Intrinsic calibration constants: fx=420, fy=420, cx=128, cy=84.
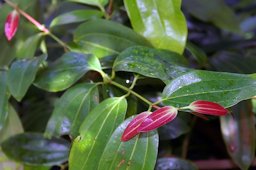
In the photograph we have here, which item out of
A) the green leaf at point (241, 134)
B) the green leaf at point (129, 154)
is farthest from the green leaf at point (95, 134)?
the green leaf at point (241, 134)

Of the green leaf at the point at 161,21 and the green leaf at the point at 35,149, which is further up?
the green leaf at the point at 161,21

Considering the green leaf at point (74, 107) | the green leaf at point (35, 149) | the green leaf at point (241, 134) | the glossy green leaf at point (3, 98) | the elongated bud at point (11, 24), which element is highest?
the elongated bud at point (11, 24)

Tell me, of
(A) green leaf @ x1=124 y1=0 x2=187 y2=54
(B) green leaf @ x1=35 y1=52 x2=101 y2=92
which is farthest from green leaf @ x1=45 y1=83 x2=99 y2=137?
(A) green leaf @ x1=124 y1=0 x2=187 y2=54

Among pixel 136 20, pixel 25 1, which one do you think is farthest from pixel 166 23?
pixel 25 1

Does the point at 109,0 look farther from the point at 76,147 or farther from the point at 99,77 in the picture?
the point at 76,147

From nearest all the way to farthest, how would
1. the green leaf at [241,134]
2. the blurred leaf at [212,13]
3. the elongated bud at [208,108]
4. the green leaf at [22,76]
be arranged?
the elongated bud at [208,108] → the green leaf at [22,76] → the green leaf at [241,134] → the blurred leaf at [212,13]

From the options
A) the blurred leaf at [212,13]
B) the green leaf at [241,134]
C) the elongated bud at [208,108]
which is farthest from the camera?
the blurred leaf at [212,13]

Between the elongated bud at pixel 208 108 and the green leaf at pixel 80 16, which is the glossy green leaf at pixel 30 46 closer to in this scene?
the green leaf at pixel 80 16

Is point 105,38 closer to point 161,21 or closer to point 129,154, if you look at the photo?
point 161,21

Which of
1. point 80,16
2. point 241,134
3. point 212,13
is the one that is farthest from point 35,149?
point 212,13
